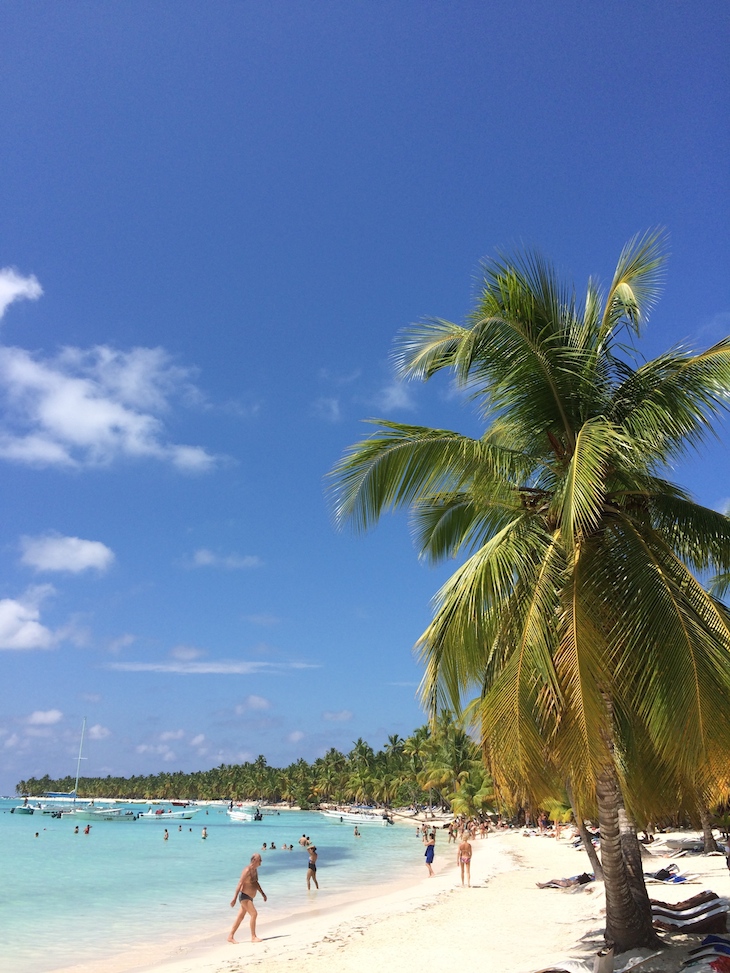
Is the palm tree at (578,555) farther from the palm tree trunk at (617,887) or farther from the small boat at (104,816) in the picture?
the small boat at (104,816)

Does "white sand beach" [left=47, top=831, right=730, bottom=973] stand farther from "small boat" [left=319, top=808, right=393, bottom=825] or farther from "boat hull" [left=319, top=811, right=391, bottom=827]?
"small boat" [left=319, top=808, right=393, bottom=825]

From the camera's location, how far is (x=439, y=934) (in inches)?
436

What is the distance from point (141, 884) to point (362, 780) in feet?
223

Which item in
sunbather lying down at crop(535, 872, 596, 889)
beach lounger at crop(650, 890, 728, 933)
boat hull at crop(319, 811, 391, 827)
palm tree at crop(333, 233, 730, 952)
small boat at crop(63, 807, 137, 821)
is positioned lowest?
boat hull at crop(319, 811, 391, 827)

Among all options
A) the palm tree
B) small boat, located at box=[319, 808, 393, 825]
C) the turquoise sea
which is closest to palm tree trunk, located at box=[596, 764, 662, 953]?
the palm tree

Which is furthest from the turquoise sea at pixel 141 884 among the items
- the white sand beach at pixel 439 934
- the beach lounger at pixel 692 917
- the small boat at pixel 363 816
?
the small boat at pixel 363 816

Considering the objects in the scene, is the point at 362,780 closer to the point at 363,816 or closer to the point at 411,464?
the point at 363,816

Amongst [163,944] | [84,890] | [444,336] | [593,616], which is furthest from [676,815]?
[84,890]

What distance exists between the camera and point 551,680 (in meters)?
5.70

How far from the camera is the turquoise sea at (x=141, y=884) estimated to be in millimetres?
14750

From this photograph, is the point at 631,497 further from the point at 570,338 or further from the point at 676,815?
the point at 676,815

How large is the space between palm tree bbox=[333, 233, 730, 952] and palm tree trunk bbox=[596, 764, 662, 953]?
2cm

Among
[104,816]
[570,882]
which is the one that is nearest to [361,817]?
[104,816]

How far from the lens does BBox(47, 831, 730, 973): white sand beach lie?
860cm
